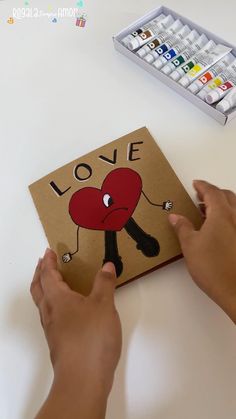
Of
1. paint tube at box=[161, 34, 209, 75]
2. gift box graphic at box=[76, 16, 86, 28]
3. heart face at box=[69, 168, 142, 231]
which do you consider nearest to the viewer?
heart face at box=[69, 168, 142, 231]

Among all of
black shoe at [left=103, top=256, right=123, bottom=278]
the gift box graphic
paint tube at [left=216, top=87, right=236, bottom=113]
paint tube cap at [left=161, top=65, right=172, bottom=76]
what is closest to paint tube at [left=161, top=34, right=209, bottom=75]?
Result: paint tube cap at [left=161, top=65, right=172, bottom=76]

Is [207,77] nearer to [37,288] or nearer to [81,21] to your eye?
[81,21]

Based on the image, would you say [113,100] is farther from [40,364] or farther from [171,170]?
[40,364]

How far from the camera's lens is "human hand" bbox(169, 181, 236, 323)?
0.44 m

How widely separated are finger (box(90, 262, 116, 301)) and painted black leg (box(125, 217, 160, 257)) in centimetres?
5

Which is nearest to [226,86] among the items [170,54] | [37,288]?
[170,54]

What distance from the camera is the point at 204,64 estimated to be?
61 cm

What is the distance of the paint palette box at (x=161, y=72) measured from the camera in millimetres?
577

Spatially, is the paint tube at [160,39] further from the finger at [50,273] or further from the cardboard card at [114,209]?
the finger at [50,273]

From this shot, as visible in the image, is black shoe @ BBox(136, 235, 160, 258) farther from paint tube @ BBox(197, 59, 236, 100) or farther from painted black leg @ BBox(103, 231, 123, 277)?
paint tube @ BBox(197, 59, 236, 100)

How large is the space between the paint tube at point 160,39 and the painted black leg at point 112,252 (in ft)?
1.14

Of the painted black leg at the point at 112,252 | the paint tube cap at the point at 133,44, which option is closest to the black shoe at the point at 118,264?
the painted black leg at the point at 112,252

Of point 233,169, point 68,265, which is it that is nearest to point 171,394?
point 68,265

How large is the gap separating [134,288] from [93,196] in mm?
151
